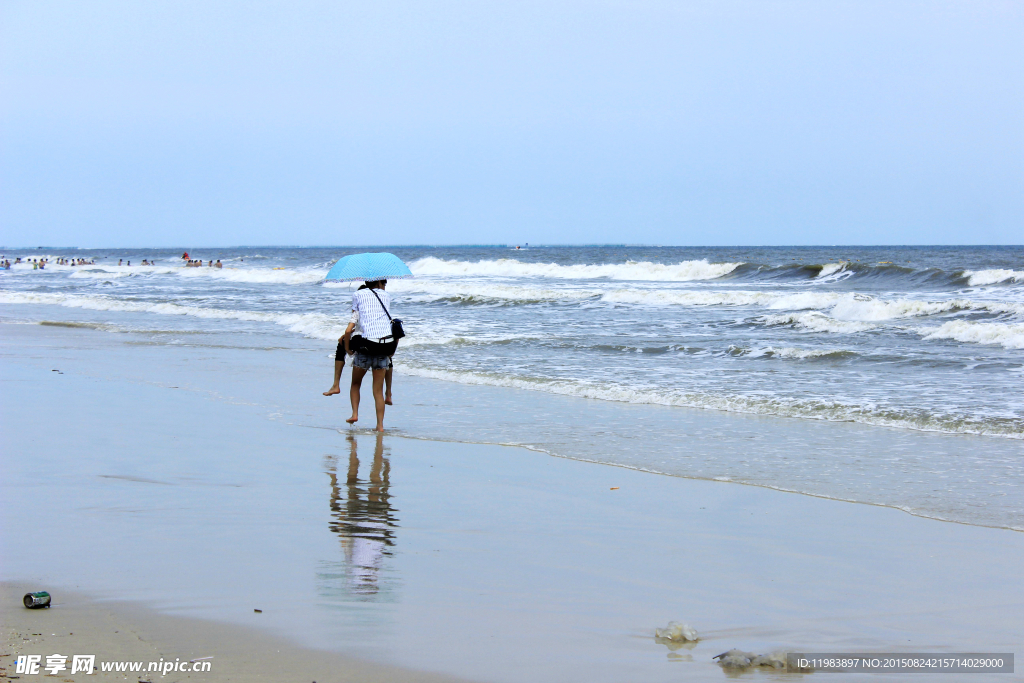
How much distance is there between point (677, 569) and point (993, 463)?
3.87 m

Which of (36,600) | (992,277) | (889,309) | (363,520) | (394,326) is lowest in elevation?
(363,520)

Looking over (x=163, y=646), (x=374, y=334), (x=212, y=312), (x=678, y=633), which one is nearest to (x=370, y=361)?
(x=374, y=334)

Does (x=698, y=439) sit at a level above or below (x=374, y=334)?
below

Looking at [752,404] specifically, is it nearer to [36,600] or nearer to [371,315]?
[371,315]

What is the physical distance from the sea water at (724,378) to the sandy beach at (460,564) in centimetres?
96

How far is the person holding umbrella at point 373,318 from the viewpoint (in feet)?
25.5

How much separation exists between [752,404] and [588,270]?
148 feet

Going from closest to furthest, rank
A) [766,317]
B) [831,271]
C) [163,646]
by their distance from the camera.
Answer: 1. [163,646]
2. [766,317]
3. [831,271]

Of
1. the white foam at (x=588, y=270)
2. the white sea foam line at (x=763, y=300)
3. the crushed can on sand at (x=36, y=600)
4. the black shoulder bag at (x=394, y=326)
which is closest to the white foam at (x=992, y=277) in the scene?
the white sea foam line at (x=763, y=300)

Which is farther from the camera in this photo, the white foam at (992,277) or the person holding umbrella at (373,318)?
the white foam at (992,277)

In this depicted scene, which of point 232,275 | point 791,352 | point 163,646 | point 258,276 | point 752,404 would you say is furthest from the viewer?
point 232,275

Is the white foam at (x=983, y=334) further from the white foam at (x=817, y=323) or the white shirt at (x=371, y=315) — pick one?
the white shirt at (x=371, y=315)

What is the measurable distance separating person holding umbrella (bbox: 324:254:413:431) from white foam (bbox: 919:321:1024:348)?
36.8ft

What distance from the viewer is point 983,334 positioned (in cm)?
1491
